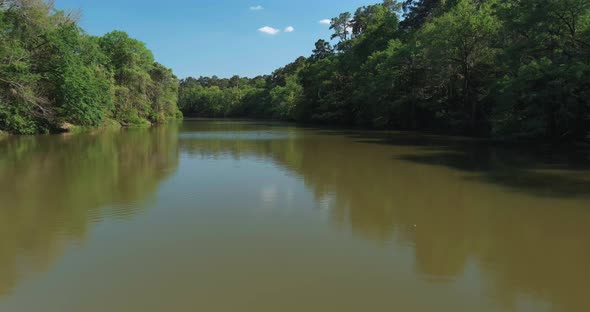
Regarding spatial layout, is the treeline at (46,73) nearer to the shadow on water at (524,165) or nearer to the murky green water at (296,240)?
the murky green water at (296,240)

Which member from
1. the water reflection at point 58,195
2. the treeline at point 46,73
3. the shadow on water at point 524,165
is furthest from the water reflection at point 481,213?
the treeline at point 46,73

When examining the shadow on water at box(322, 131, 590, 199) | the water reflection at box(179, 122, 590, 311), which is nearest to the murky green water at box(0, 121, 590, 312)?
the water reflection at box(179, 122, 590, 311)

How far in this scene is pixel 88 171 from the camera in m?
14.5

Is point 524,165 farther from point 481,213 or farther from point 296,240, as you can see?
point 296,240

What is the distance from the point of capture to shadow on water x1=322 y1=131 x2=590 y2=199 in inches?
447

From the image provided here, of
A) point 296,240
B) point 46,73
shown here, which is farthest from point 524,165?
point 46,73

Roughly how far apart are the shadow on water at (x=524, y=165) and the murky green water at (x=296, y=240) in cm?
14

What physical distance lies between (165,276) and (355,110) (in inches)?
1917

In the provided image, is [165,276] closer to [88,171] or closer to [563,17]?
[88,171]

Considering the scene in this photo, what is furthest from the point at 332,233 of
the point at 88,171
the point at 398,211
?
the point at 88,171

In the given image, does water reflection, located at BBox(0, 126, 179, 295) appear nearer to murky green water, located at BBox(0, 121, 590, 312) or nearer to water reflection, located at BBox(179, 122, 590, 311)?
murky green water, located at BBox(0, 121, 590, 312)

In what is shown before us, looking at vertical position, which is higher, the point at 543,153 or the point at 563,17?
the point at 563,17

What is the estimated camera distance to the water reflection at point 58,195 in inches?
260

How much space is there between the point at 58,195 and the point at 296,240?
6.47m
